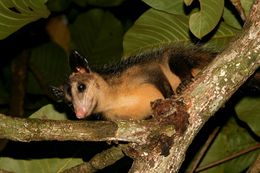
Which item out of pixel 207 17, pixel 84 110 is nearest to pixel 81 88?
pixel 84 110

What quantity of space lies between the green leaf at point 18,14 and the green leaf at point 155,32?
2.27 feet

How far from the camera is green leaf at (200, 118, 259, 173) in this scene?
4.54 metres

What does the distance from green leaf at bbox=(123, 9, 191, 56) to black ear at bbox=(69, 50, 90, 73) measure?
50 cm

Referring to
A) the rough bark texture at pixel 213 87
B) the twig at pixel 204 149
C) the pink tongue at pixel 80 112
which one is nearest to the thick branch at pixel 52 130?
the rough bark texture at pixel 213 87

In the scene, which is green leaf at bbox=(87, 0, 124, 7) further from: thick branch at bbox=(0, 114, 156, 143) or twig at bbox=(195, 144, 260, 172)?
thick branch at bbox=(0, 114, 156, 143)

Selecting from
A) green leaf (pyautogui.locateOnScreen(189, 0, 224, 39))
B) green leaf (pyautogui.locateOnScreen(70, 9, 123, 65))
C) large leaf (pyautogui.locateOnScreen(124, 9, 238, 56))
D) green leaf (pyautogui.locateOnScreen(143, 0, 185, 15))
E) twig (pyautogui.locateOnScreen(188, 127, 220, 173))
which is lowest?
twig (pyautogui.locateOnScreen(188, 127, 220, 173))

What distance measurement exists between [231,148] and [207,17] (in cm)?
131

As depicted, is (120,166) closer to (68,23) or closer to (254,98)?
(254,98)

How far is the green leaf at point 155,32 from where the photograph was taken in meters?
4.20

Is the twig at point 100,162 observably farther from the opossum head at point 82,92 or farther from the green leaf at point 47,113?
the green leaf at point 47,113

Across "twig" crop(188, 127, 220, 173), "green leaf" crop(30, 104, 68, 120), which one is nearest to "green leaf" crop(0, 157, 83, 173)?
"green leaf" crop(30, 104, 68, 120)

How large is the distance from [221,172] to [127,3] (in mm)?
1991

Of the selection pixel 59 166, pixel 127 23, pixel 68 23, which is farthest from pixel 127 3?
pixel 59 166

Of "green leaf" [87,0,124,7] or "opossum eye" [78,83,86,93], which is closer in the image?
"opossum eye" [78,83,86,93]
